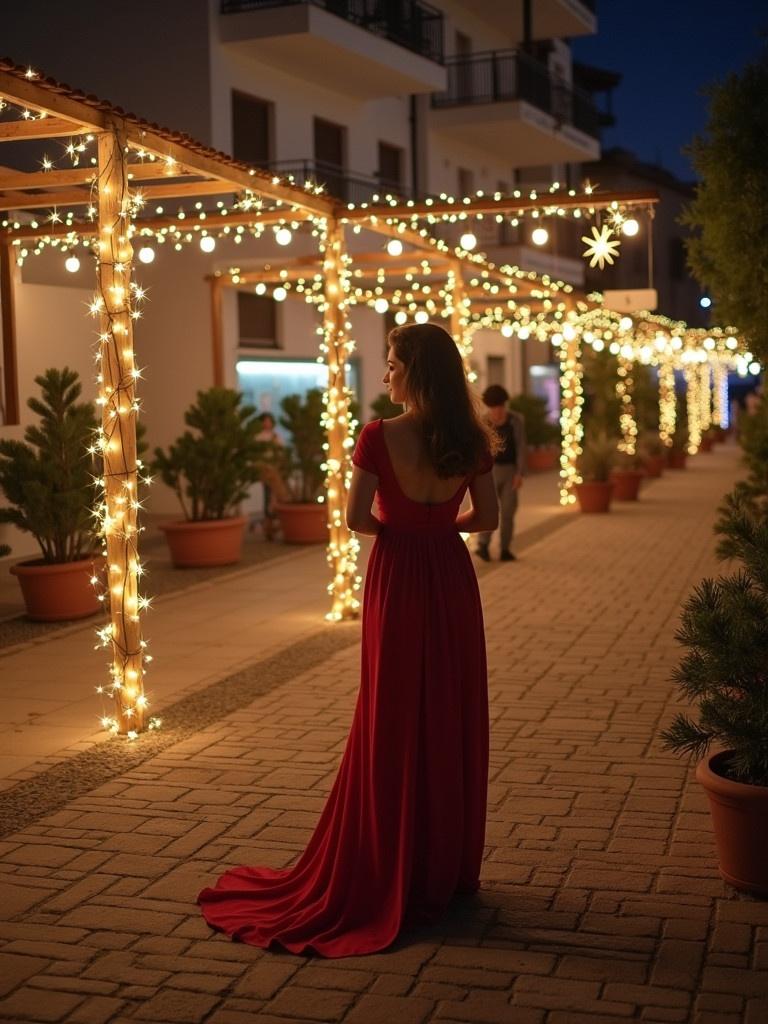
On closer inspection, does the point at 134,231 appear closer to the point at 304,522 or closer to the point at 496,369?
the point at 304,522

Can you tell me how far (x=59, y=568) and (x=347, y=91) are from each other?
1443 centimetres

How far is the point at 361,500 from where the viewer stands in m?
4.55

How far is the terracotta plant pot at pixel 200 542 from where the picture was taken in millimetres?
13586

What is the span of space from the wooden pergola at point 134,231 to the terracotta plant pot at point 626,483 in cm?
505

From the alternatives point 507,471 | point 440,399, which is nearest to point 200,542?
point 507,471

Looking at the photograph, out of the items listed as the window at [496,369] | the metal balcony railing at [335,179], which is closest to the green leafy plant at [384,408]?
the metal balcony railing at [335,179]

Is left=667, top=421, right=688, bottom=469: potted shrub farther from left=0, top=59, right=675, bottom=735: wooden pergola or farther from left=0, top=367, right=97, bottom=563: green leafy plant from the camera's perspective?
left=0, top=367, right=97, bottom=563: green leafy plant

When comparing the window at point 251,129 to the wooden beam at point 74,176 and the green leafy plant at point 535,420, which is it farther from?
the wooden beam at point 74,176

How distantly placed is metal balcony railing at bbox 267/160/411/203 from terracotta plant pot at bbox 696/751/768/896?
16.2m

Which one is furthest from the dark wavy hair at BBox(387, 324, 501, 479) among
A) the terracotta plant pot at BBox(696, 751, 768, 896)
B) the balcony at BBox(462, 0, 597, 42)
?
the balcony at BBox(462, 0, 597, 42)

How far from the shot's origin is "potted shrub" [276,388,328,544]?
1576 centimetres

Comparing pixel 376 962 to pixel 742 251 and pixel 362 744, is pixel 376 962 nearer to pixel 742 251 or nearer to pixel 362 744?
pixel 362 744

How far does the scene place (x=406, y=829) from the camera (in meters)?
4.41

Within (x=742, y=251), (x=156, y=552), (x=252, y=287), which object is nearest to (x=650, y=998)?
(x=742, y=251)
